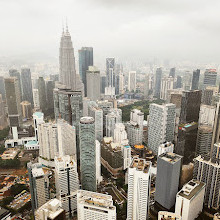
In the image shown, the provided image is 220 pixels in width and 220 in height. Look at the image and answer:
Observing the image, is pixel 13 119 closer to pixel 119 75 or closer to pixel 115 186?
pixel 115 186

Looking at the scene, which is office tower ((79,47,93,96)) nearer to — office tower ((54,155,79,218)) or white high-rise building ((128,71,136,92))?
white high-rise building ((128,71,136,92))

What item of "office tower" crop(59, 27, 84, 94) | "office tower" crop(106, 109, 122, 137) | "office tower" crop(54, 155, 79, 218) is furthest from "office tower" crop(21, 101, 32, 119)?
"office tower" crop(54, 155, 79, 218)

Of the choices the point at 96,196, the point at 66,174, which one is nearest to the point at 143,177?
the point at 96,196

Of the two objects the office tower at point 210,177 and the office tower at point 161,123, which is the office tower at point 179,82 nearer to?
the office tower at point 161,123

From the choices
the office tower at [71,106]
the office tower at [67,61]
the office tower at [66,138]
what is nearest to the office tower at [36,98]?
the office tower at [67,61]

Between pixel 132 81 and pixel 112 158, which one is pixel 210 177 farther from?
pixel 132 81

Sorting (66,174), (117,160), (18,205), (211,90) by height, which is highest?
(211,90)
